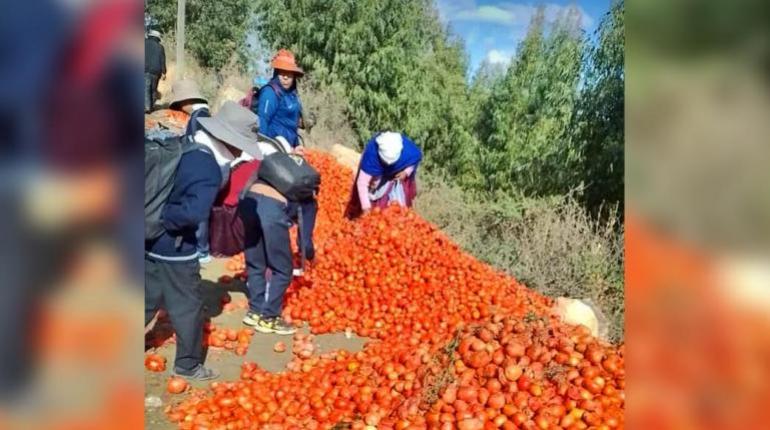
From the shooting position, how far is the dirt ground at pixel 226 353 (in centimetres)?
388

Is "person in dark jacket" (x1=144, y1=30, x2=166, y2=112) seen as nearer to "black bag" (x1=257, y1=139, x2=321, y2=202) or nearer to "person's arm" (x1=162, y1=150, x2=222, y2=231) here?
"black bag" (x1=257, y1=139, x2=321, y2=202)

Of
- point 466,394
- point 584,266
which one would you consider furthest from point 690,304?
point 584,266

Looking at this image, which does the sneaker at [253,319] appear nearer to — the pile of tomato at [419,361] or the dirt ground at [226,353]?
the dirt ground at [226,353]

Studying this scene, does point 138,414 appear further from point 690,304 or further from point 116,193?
point 690,304

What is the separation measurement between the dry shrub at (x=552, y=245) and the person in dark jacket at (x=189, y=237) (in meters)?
3.29

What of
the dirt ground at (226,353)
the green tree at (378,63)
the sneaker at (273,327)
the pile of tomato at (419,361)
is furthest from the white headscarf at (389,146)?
the green tree at (378,63)

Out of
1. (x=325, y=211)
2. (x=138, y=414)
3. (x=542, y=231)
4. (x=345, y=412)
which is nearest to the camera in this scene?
(x=138, y=414)

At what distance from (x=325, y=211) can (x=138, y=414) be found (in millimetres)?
7376

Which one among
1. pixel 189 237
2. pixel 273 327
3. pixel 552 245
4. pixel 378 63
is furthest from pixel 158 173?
pixel 378 63

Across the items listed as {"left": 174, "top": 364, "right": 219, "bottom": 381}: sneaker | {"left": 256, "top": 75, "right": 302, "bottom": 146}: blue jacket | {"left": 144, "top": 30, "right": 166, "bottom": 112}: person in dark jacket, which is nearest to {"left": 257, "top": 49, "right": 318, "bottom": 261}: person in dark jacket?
{"left": 256, "top": 75, "right": 302, "bottom": 146}: blue jacket

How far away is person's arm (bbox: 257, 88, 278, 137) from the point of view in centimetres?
697

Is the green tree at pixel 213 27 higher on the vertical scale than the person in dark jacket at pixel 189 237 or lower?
higher

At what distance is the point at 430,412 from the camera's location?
10.7 ft

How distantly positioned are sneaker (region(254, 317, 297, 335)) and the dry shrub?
254 cm
